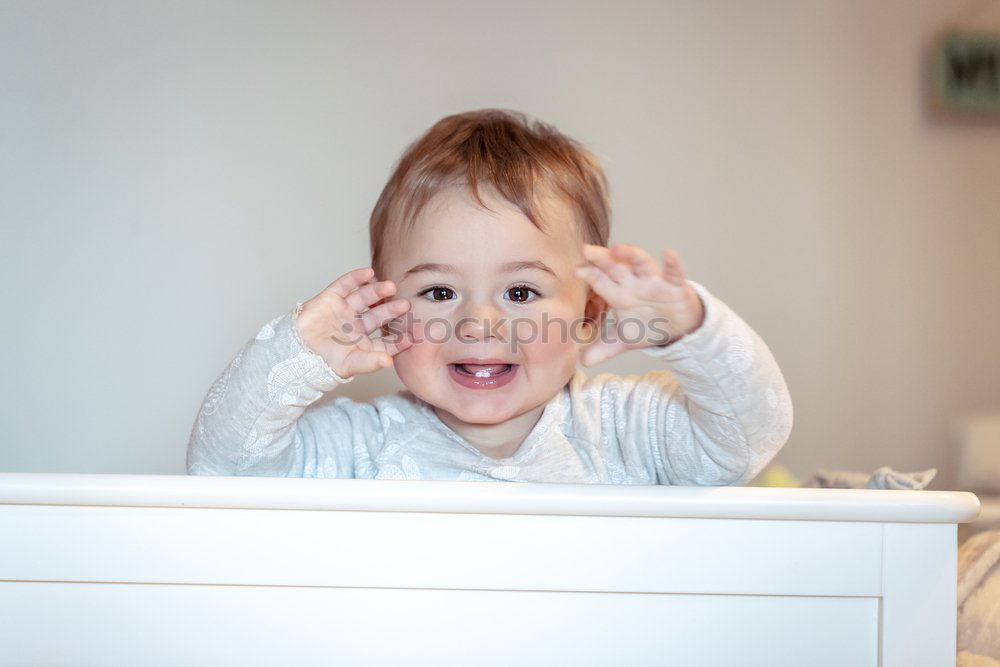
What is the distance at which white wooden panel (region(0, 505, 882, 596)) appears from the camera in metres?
0.82

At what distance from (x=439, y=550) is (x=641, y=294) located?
0.89 feet

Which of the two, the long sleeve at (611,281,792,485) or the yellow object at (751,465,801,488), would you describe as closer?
the long sleeve at (611,281,792,485)

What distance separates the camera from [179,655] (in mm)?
819

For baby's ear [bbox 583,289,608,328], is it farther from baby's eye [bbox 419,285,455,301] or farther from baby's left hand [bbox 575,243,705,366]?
baby's left hand [bbox 575,243,705,366]

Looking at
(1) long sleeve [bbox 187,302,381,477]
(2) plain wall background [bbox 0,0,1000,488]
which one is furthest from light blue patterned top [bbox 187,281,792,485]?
(2) plain wall background [bbox 0,0,1000,488]

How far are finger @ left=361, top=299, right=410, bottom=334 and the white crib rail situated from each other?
1.05 feet

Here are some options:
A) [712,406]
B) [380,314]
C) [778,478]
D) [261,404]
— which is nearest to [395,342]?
[380,314]

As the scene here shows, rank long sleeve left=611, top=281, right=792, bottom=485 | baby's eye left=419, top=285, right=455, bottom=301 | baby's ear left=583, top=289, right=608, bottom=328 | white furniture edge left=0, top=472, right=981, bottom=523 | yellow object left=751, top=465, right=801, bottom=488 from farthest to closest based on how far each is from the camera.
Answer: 1. yellow object left=751, top=465, right=801, bottom=488
2. baby's ear left=583, top=289, right=608, bottom=328
3. baby's eye left=419, top=285, right=455, bottom=301
4. long sleeve left=611, top=281, right=792, bottom=485
5. white furniture edge left=0, top=472, right=981, bottom=523

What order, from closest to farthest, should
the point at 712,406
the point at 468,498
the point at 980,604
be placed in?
the point at 468,498 < the point at 712,406 < the point at 980,604

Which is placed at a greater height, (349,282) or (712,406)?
(349,282)

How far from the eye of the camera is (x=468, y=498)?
81cm

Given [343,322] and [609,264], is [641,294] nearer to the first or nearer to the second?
[609,264]

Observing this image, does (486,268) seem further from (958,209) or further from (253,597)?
(958,209)

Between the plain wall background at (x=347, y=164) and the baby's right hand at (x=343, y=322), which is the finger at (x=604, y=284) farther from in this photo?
the plain wall background at (x=347, y=164)
